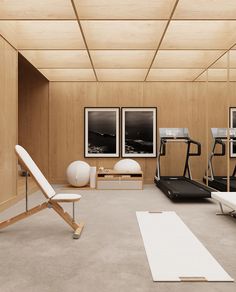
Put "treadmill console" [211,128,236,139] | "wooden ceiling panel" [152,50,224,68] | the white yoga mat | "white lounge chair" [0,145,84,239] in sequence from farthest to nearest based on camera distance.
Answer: "treadmill console" [211,128,236,139] < "wooden ceiling panel" [152,50,224,68] < "white lounge chair" [0,145,84,239] < the white yoga mat

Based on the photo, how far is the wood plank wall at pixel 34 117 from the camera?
9008 mm

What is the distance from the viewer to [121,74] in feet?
27.5

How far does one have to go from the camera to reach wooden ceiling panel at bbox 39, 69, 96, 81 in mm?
8039

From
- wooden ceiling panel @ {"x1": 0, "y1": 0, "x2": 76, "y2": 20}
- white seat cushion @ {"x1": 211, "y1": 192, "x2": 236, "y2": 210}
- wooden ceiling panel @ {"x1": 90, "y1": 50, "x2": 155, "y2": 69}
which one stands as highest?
wooden ceiling panel @ {"x1": 0, "y1": 0, "x2": 76, "y2": 20}

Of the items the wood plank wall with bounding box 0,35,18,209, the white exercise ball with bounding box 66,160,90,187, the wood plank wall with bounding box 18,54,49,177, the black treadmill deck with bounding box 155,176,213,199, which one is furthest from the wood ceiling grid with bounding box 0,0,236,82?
the black treadmill deck with bounding box 155,176,213,199

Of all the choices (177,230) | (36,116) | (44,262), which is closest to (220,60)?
(177,230)

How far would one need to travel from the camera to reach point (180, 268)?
2.81 metres

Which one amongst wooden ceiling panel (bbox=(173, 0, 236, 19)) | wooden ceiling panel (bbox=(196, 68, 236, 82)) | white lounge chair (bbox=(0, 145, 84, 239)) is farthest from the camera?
wooden ceiling panel (bbox=(196, 68, 236, 82))

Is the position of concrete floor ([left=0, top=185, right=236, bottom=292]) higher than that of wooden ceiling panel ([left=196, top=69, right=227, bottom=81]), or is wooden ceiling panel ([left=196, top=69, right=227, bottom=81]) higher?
wooden ceiling panel ([left=196, top=69, right=227, bottom=81])

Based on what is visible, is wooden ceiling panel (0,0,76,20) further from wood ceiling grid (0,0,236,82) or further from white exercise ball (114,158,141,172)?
white exercise ball (114,158,141,172)

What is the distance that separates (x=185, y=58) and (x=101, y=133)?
3.20 metres

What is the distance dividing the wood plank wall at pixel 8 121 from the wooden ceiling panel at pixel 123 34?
4.62ft

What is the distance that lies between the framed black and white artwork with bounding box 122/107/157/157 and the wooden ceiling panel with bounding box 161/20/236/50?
308cm

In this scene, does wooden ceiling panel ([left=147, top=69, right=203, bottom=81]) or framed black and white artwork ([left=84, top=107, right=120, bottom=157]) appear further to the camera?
framed black and white artwork ([left=84, top=107, right=120, bottom=157])
